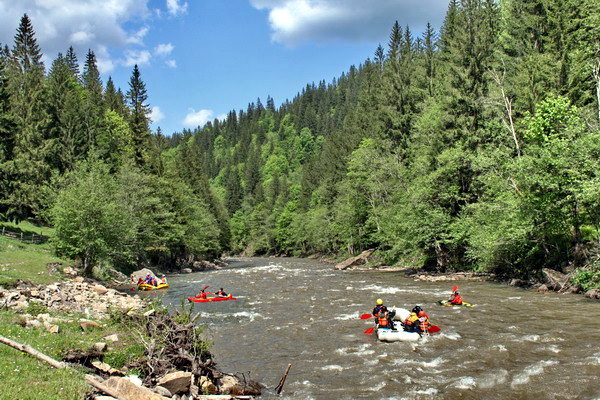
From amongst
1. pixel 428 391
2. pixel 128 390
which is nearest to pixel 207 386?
pixel 128 390

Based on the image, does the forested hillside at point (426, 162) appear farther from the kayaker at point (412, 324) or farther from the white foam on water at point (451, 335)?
the kayaker at point (412, 324)

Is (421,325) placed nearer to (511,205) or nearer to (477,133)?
(511,205)

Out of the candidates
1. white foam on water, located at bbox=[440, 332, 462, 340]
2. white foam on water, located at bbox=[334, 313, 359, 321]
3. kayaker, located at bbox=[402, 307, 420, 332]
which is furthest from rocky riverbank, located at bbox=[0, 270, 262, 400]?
white foam on water, located at bbox=[334, 313, 359, 321]

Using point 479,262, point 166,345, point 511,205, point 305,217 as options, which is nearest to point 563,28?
point 511,205

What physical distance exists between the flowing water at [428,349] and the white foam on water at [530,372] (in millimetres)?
24

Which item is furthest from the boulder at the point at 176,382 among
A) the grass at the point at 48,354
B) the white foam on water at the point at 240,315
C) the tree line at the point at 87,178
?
the tree line at the point at 87,178

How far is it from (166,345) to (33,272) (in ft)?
54.7

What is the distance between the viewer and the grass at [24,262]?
63.9 feet

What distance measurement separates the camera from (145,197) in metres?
44.4

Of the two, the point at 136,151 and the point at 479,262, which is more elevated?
the point at 136,151

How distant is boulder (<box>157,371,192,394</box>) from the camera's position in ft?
27.2

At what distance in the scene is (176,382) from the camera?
8.33 m

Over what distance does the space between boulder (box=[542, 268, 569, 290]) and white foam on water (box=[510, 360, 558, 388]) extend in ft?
40.3

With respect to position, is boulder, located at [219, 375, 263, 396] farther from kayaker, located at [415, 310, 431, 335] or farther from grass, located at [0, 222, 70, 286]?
grass, located at [0, 222, 70, 286]
